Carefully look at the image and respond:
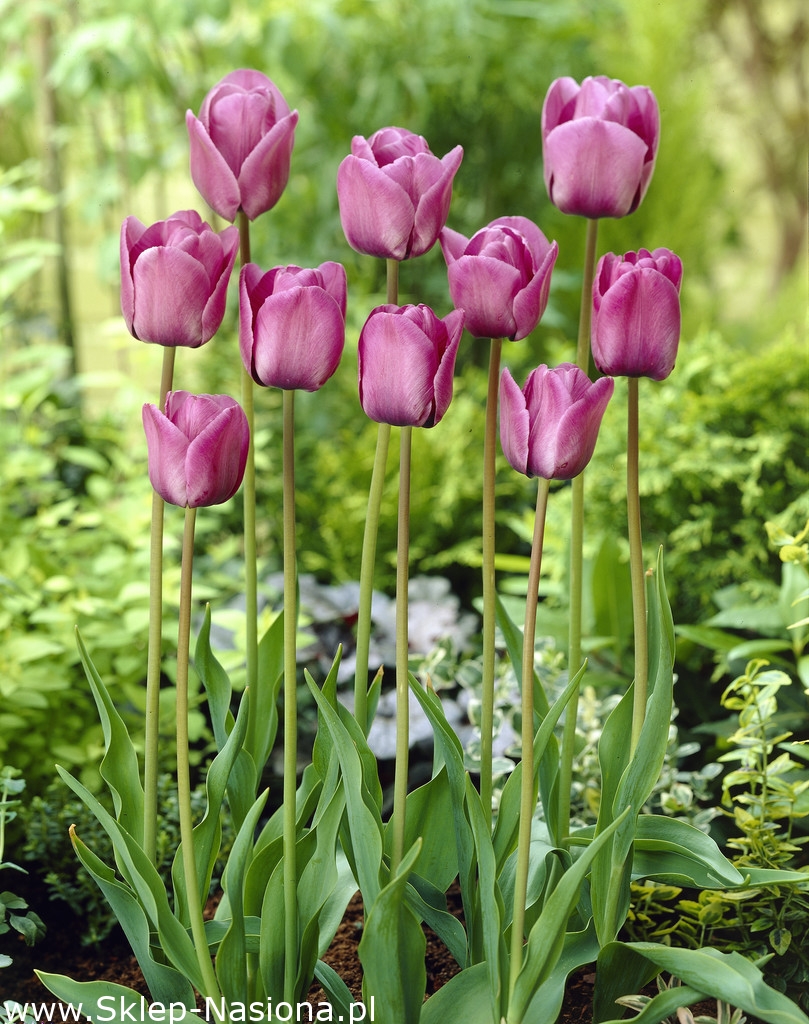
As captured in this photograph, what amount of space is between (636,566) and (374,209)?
0.38m

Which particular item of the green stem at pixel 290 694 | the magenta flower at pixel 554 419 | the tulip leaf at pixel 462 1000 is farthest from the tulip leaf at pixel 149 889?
the magenta flower at pixel 554 419

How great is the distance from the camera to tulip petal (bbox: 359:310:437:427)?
0.73 m

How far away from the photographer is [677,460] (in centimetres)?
190

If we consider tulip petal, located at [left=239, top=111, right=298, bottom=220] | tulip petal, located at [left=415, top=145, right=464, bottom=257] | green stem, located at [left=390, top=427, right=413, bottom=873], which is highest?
tulip petal, located at [left=239, top=111, right=298, bottom=220]

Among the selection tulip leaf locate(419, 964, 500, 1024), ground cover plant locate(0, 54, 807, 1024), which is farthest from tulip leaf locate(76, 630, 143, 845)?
tulip leaf locate(419, 964, 500, 1024)

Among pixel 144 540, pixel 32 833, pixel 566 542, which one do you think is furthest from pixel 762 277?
pixel 32 833

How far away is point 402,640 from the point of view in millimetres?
826

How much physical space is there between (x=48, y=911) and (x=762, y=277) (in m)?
5.54

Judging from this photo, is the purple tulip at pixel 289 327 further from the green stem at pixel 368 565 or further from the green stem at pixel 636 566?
the green stem at pixel 636 566

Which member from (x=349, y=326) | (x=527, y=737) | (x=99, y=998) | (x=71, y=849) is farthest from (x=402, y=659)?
(x=349, y=326)

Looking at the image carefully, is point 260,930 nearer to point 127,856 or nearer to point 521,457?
point 127,856

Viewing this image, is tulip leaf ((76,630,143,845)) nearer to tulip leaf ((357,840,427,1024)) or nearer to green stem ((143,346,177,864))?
green stem ((143,346,177,864))

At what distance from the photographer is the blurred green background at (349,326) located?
1.75 meters

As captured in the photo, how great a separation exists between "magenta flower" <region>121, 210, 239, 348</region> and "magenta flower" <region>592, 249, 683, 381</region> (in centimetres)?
32
